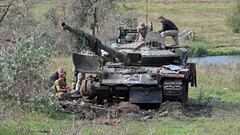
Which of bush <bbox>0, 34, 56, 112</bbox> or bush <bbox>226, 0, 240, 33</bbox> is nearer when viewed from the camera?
bush <bbox>0, 34, 56, 112</bbox>

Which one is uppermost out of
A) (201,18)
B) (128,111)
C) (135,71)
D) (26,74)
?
(201,18)

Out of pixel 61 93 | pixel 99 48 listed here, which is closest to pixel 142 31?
pixel 99 48

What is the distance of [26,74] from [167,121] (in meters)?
3.29

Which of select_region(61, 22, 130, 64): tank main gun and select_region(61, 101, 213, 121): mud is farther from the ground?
select_region(61, 22, 130, 64): tank main gun

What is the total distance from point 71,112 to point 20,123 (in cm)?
384

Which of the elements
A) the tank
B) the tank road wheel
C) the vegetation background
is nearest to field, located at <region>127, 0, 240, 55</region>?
the vegetation background

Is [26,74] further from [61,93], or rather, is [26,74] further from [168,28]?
[168,28]

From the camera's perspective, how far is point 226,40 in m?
60.1

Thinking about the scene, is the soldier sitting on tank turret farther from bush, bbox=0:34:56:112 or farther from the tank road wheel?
bush, bbox=0:34:56:112

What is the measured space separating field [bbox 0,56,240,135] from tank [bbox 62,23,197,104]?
56 cm

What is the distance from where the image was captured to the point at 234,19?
64.2 m

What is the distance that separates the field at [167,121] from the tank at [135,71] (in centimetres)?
56

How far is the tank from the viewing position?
17000 millimetres

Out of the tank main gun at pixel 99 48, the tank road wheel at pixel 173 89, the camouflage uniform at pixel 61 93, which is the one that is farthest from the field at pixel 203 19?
the tank road wheel at pixel 173 89
